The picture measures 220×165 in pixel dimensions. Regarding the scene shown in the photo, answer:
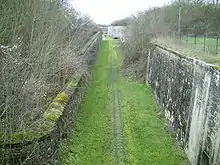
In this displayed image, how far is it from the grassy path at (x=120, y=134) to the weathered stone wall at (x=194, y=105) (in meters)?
0.63

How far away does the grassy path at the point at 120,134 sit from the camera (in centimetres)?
816

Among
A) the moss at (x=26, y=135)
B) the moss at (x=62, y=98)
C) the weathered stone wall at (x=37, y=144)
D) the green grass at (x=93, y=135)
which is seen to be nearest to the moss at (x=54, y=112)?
the weathered stone wall at (x=37, y=144)

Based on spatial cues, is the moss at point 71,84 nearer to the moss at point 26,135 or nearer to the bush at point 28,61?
the bush at point 28,61

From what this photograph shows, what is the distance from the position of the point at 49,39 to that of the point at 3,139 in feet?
17.8

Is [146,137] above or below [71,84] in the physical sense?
below

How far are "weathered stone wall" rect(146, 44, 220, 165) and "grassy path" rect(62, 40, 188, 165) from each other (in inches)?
24.8

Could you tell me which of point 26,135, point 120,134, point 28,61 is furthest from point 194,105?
point 28,61

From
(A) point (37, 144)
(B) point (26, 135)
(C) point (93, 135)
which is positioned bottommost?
(C) point (93, 135)

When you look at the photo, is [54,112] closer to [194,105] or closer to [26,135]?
[26,135]

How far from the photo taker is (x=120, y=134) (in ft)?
32.2

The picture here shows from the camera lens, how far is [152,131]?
1020cm

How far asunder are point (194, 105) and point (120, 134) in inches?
117

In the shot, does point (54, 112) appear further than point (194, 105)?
No

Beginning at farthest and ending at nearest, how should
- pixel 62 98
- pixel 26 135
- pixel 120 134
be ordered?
pixel 120 134
pixel 62 98
pixel 26 135
